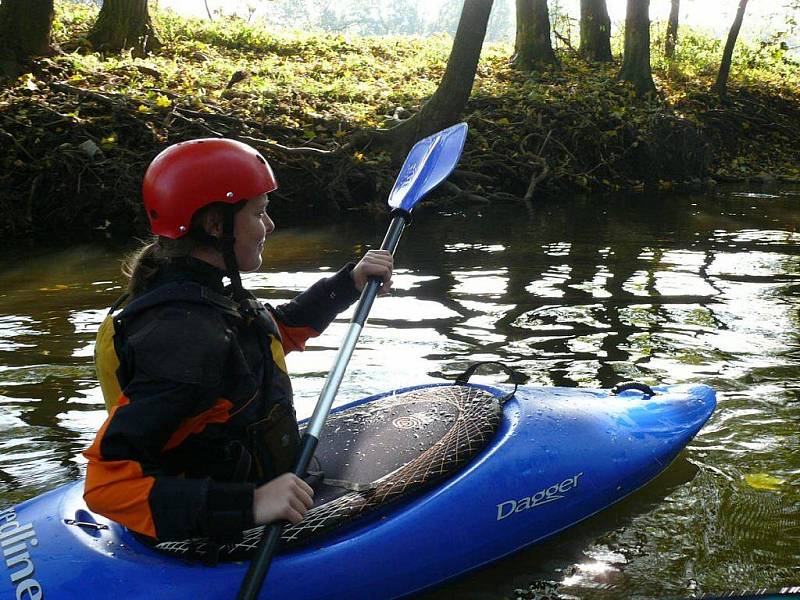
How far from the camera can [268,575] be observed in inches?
83.3

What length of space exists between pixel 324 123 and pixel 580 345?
5.82 meters

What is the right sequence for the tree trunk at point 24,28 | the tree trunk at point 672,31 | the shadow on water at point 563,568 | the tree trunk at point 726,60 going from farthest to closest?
the tree trunk at point 672,31
the tree trunk at point 726,60
the tree trunk at point 24,28
the shadow on water at point 563,568

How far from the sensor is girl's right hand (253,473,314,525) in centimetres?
198

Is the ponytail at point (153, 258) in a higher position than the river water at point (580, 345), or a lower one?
higher

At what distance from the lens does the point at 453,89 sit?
8898mm

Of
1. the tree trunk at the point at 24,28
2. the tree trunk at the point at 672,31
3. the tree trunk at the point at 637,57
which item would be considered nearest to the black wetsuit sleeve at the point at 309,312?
the tree trunk at the point at 24,28

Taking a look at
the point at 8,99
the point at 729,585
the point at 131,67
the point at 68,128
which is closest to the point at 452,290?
the point at 729,585

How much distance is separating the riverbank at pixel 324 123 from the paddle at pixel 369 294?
5107 mm

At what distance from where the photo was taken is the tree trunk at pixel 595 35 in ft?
Answer: 51.1

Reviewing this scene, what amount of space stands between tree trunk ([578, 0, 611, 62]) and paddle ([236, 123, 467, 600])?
12.7 meters

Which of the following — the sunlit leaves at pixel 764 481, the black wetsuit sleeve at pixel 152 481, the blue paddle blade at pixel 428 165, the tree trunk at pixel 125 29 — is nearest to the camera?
the black wetsuit sleeve at pixel 152 481

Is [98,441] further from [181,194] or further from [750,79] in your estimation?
[750,79]

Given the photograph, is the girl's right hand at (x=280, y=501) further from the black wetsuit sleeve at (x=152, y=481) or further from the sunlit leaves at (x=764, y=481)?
the sunlit leaves at (x=764, y=481)

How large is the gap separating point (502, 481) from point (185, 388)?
1.05 m
